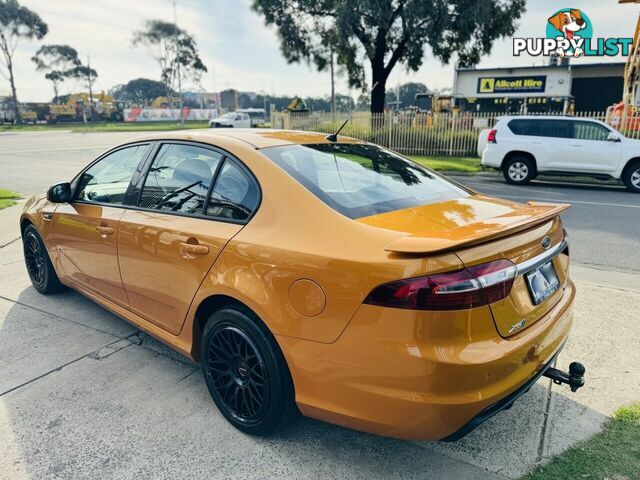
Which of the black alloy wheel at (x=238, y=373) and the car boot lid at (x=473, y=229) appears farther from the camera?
the black alloy wheel at (x=238, y=373)

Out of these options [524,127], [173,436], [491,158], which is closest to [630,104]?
[524,127]

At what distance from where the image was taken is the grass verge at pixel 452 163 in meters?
14.7

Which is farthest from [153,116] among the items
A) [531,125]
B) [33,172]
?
[531,125]

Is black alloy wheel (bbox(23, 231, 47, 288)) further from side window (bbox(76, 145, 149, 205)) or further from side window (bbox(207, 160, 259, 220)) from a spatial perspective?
side window (bbox(207, 160, 259, 220))

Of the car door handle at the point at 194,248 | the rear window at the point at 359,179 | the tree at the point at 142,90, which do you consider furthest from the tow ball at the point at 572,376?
the tree at the point at 142,90

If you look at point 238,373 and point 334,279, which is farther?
point 238,373

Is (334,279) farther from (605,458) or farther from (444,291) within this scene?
(605,458)

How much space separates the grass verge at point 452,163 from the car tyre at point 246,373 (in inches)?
495

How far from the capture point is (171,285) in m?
2.81

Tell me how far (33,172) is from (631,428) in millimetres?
15702

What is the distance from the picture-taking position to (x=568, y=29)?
26594 mm

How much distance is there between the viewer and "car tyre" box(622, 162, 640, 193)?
11.1 m

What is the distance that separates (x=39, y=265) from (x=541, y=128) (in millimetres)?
11536

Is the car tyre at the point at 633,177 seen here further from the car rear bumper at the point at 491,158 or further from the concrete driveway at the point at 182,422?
the concrete driveway at the point at 182,422
